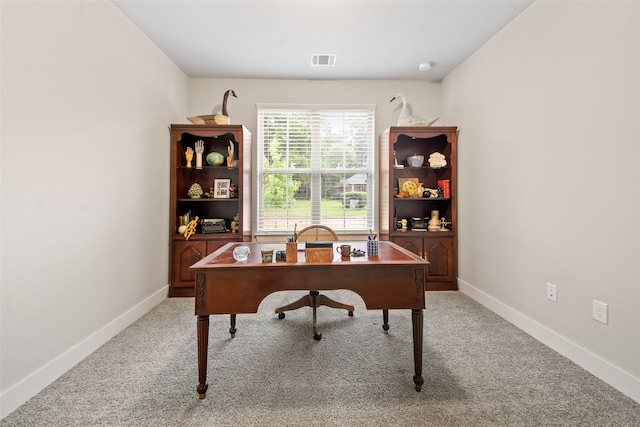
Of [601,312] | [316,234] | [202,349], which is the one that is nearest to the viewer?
[202,349]

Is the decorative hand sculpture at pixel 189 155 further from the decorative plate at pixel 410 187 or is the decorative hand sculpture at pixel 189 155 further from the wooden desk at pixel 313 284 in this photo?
the decorative plate at pixel 410 187

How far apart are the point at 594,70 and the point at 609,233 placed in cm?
107

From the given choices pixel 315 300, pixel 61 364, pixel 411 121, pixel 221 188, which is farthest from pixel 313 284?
pixel 411 121

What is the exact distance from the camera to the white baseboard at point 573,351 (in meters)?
1.65

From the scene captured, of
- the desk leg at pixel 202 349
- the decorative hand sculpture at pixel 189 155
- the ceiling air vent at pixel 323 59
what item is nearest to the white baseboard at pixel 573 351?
the desk leg at pixel 202 349

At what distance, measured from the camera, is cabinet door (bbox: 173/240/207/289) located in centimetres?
330

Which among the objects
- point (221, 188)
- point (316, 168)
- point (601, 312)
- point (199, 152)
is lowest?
point (601, 312)

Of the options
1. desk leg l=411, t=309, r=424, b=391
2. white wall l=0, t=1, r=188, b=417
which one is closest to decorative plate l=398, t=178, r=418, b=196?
desk leg l=411, t=309, r=424, b=391

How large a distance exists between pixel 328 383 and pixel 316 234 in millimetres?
1438

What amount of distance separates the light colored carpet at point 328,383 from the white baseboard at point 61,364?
1.8 inches

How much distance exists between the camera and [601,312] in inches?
71.7

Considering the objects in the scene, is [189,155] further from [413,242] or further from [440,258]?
[440,258]

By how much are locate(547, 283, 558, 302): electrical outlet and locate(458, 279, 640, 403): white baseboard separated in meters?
0.25

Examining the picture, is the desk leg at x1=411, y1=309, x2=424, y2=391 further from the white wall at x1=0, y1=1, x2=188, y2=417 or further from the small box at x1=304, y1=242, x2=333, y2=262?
the white wall at x1=0, y1=1, x2=188, y2=417
